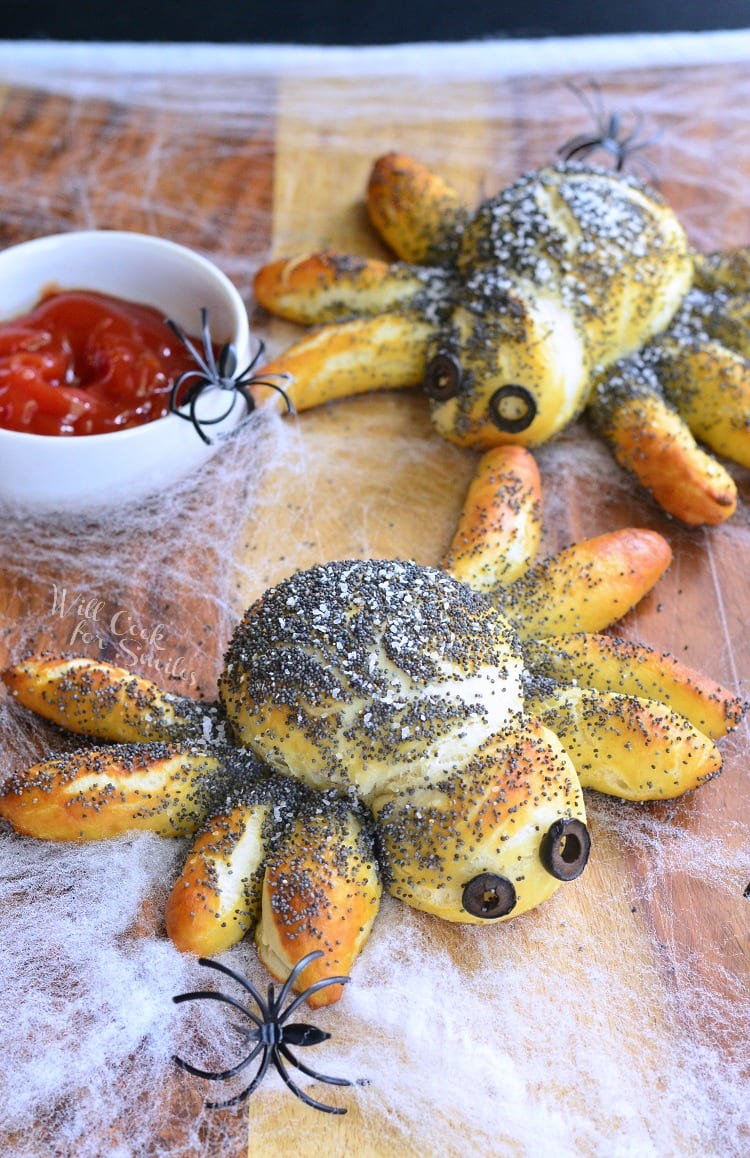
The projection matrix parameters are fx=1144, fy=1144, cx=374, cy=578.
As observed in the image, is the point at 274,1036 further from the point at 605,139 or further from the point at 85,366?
the point at 605,139

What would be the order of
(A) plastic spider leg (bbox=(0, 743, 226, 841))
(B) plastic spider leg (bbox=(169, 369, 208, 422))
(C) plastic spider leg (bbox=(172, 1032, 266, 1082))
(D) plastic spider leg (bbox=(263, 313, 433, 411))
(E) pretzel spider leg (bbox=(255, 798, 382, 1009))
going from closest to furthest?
1. (C) plastic spider leg (bbox=(172, 1032, 266, 1082))
2. (E) pretzel spider leg (bbox=(255, 798, 382, 1009))
3. (A) plastic spider leg (bbox=(0, 743, 226, 841))
4. (B) plastic spider leg (bbox=(169, 369, 208, 422))
5. (D) plastic spider leg (bbox=(263, 313, 433, 411))

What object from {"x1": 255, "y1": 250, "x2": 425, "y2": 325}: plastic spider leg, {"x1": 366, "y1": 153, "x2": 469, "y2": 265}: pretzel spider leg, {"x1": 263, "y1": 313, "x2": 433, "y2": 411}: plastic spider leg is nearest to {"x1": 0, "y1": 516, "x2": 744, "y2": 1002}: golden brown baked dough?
{"x1": 263, "y1": 313, "x2": 433, "y2": 411}: plastic spider leg

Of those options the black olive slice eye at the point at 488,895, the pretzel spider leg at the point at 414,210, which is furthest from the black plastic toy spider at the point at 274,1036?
the pretzel spider leg at the point at 414,210

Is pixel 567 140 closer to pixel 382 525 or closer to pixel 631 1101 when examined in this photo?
pixel 382 525

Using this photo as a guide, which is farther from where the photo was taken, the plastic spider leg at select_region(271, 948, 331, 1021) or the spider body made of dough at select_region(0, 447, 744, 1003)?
the spider body made of dough at select_region(0, 447, 744, 1003)

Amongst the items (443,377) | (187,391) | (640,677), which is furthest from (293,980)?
(443,377)

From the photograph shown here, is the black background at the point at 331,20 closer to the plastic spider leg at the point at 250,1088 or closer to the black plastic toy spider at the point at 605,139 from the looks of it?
the black plastic toy spider at the point at 605,139

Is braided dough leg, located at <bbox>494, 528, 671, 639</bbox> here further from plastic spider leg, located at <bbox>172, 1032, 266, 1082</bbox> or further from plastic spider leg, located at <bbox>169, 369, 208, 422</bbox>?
plastic spider leg, located at <bbox>172, 1032, 266, 1082</bbox>
